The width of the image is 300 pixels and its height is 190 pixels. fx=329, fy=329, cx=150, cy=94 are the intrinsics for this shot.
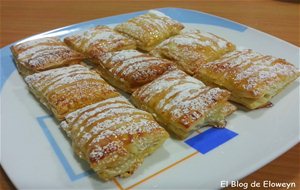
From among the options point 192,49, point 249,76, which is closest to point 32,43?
point 192,49

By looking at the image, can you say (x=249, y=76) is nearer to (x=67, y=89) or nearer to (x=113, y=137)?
(x=113, y=137)

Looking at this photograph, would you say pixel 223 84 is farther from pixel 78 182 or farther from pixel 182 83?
pixel 78 182

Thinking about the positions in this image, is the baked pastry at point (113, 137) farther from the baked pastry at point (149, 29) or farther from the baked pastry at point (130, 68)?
the baked pastry at point (149, 29)

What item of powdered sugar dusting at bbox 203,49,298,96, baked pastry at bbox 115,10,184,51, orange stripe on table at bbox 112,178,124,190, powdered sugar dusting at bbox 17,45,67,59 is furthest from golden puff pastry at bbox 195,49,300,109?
powdered sugar dusting at bbox 17,45,67,59

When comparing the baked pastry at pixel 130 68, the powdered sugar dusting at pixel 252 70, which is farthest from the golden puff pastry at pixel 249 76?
the baked pastry at pixel 130 68

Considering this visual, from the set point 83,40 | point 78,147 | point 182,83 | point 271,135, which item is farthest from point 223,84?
point 83,40

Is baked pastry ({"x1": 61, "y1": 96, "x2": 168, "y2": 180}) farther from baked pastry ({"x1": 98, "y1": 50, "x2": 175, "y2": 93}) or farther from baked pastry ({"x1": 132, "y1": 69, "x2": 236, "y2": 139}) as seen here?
baked pastry ({"x1": 98, "y1": 50, "x2": 175, "y2": 93})
